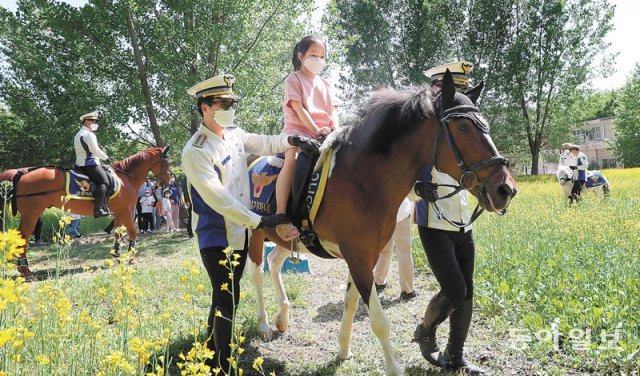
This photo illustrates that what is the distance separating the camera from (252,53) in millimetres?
14781

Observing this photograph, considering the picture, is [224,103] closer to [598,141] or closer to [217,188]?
[217,188]

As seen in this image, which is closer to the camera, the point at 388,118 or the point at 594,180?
the point at 388,118

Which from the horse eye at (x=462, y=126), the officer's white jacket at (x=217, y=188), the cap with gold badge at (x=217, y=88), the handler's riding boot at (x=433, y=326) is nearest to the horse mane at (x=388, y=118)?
the horse eye at (x=462, y=126)

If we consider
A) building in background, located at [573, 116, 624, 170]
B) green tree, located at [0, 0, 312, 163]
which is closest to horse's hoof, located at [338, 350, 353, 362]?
green tree, located at [0, 0, 312, 163]

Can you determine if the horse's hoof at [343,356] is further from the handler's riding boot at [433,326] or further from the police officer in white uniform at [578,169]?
the police officer in white uniform at [578,169]

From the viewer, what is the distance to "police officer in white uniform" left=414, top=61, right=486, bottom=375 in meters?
3.38

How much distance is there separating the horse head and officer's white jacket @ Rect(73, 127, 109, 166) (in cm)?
806

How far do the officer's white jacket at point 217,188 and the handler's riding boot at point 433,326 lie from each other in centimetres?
168

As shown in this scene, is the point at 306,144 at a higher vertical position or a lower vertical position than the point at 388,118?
lower

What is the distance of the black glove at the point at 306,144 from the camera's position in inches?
135

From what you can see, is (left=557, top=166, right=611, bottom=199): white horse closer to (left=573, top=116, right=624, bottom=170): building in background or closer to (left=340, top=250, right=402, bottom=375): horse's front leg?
(left=340, top=250, right=402, bottom=375): horse's front leg

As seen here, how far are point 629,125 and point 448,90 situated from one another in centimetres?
5637

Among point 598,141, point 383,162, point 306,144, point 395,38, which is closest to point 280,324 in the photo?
point 306,144

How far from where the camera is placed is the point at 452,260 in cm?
339
